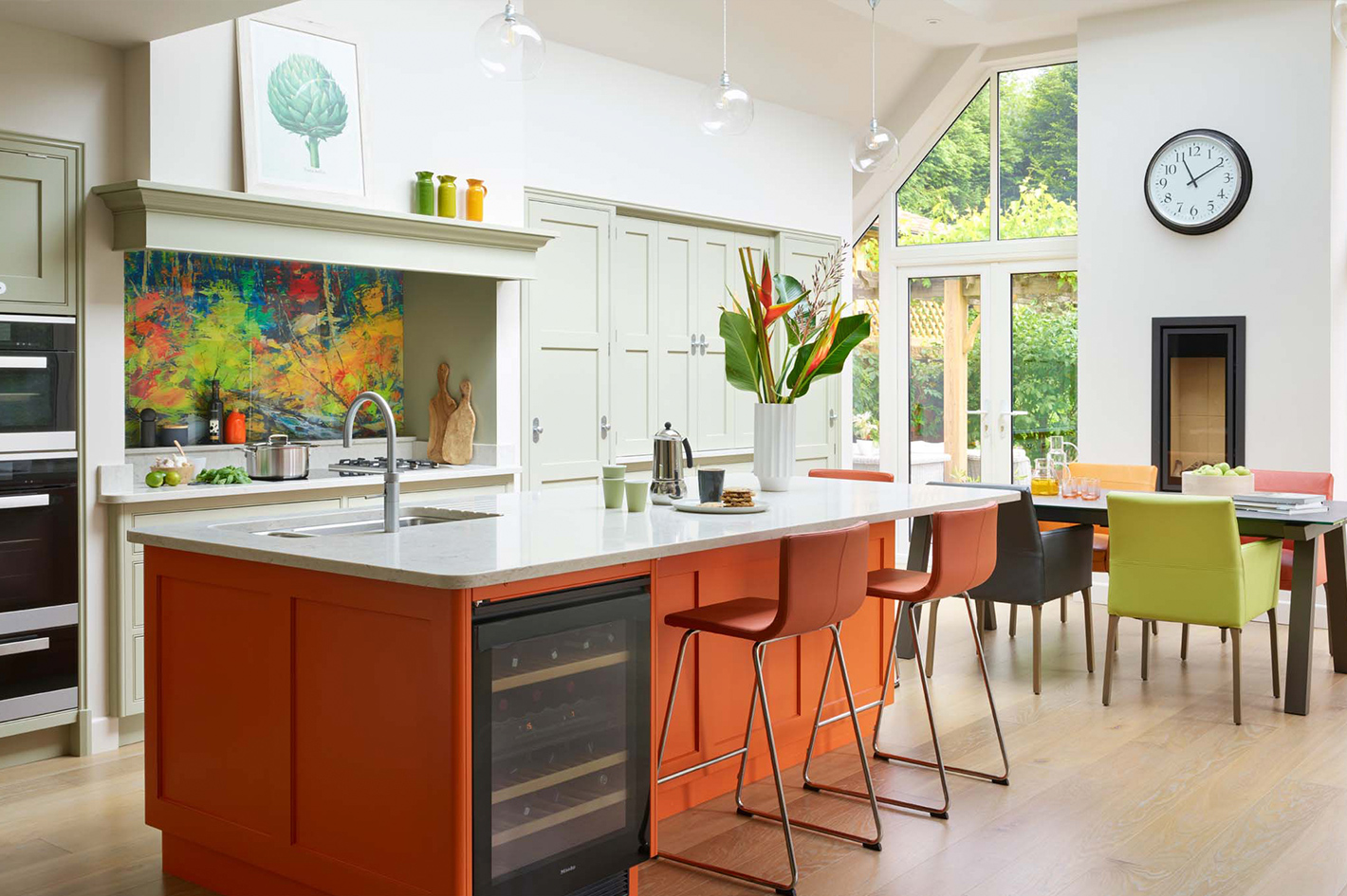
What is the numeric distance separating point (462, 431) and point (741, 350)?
76.9 inches

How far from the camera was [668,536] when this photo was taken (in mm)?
3123

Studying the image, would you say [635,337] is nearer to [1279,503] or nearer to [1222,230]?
[1279,503]

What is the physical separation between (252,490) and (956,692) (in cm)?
313

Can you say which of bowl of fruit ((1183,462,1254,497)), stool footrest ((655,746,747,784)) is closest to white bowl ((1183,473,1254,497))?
bowl of fruit ((1183,462,1254,497))

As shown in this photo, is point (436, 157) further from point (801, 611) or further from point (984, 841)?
point (984, 841)

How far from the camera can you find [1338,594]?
5.56 meters

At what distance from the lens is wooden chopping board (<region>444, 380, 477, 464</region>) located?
570 cm

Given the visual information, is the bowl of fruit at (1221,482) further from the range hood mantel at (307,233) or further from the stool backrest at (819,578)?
the range hood mantel at (307,233)

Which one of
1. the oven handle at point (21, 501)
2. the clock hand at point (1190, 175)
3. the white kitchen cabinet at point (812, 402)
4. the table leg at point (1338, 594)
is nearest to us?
the oven handle at point (21, 501)

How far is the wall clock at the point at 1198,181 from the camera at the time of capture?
684 centimetres

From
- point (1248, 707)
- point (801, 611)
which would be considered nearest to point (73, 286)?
point (801, 611)

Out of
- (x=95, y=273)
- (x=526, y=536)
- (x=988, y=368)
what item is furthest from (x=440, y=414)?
(x=988, y=368)

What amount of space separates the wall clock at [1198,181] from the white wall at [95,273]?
5.71m

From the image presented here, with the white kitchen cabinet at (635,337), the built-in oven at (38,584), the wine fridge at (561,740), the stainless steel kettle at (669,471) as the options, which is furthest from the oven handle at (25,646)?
the white kitchen cabinet at (635,337)
